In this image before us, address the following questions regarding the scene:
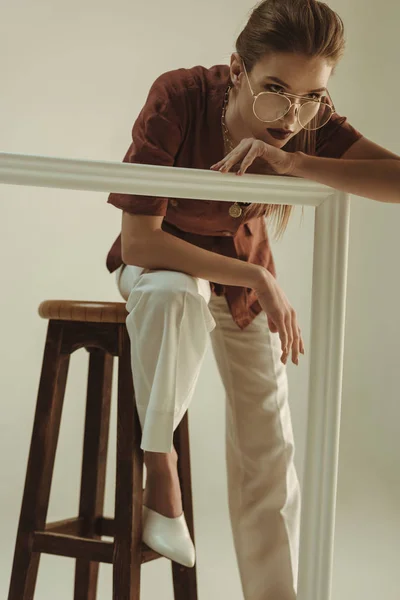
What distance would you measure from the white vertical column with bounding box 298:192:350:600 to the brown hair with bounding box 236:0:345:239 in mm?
263

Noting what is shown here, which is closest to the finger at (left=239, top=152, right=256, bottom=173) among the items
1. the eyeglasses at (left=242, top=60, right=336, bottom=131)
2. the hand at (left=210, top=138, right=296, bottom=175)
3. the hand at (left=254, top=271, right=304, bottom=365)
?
the hand at (left=210, top=138, right=296, bottom=175)

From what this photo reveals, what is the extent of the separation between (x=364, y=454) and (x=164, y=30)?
1.73 metres

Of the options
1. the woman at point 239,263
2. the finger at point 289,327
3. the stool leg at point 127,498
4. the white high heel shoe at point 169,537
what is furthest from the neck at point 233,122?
the white high heel shoe at point 169,537

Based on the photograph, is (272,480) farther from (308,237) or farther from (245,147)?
(308,237)

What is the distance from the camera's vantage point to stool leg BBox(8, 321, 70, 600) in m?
1.67

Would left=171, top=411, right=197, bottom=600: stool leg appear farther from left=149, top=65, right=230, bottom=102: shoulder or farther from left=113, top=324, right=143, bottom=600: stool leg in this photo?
left=149, top=65, right=230, bottom=102: shoulder

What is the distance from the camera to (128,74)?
10.2ft

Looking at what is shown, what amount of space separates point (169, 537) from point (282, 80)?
32.2 inches

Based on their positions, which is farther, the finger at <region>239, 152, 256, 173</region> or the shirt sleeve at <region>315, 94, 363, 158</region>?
the shirt sleeve at <region>315, 94, 363, 158</region>

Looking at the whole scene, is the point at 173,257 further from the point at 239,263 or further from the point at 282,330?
the point at 282,330

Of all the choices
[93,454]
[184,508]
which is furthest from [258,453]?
[93,454]

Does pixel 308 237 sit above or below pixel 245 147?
above

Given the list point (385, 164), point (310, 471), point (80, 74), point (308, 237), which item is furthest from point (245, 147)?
point (308, 237)

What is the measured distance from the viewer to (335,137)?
1678 millimetres
